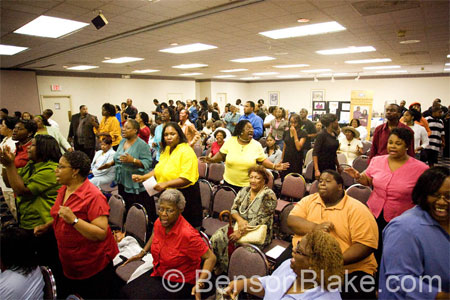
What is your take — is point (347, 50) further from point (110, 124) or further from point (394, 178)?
point (110, 124)

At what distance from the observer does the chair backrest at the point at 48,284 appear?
1.96 m

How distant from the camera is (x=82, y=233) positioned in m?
1.96

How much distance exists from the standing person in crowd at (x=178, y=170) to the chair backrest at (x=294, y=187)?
1.66 meters

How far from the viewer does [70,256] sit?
2.09m

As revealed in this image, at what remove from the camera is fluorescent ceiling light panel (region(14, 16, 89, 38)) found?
4.31m

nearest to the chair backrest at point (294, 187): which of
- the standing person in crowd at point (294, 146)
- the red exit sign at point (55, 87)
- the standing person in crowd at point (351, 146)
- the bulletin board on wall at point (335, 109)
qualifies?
the standing person in crowd at point (294, 146)

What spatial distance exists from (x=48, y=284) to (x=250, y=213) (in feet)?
6.22

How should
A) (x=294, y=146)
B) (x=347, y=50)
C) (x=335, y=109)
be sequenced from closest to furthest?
(x=294, y=146) < (x=347, y=50) < (x=335, y=109)

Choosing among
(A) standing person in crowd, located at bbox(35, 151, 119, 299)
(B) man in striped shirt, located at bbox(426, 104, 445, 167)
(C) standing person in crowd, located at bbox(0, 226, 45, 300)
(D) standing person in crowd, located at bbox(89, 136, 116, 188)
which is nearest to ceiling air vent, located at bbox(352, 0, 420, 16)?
(B) man in striped shirt, located at bbox(426, 104, 445, 167)

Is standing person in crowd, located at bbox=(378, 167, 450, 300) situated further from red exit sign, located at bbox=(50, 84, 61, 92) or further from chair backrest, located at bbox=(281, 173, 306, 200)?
red exit sign, located at bbox=(50, 84, 61, 92)

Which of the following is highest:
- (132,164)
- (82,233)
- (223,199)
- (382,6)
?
(382,6)

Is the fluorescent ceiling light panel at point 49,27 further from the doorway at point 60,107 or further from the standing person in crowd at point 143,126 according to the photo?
the doorway at point 60,107

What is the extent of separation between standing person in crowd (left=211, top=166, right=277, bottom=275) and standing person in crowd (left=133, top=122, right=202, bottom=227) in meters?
0.56

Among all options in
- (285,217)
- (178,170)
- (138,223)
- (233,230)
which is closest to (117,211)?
(138,223)
